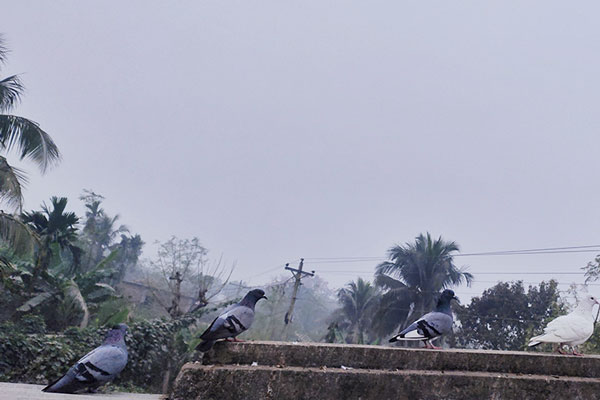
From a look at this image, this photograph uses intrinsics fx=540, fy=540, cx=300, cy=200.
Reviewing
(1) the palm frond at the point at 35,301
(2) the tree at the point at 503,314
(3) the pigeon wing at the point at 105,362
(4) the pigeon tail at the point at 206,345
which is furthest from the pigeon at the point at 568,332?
(2) the tree at the point at 503,314

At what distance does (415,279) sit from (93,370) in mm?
29693

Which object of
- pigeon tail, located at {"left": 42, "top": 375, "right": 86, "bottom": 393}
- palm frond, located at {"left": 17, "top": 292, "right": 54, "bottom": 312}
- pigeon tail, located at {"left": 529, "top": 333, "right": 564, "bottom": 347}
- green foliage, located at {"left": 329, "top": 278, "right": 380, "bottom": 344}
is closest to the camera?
pigeon tail, located at {"left": 529, "top": 333, "right": 564, "bottom": 347}

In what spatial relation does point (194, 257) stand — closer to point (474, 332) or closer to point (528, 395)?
point (474, 332)

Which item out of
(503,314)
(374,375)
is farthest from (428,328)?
(503,314)

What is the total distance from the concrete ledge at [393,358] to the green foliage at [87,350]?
10.2m

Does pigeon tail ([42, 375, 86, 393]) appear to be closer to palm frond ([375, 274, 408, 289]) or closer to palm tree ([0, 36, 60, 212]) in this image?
palm tree ([0, 36, 60, 212])

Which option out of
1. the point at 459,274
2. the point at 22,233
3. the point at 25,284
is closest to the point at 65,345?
the point at 22,233

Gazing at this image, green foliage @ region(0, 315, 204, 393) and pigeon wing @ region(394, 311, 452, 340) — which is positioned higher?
pigeon wing @ region(394, 311, 452, 340)

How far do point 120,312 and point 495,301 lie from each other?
2060 centimetres

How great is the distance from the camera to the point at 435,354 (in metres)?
3.92

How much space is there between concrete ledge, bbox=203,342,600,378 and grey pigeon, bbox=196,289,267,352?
21 centimetres

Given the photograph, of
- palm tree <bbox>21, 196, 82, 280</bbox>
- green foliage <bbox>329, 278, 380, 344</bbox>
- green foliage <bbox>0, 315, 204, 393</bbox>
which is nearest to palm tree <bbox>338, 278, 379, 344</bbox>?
green foliage <bbox>329, 278, 380, 344</bbox>

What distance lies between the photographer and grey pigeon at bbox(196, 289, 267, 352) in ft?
13.3

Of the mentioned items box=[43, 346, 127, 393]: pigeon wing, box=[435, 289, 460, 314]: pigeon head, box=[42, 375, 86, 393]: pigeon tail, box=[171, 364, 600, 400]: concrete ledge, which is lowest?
box=[42, 375, 86, 393]: pigeon tail
